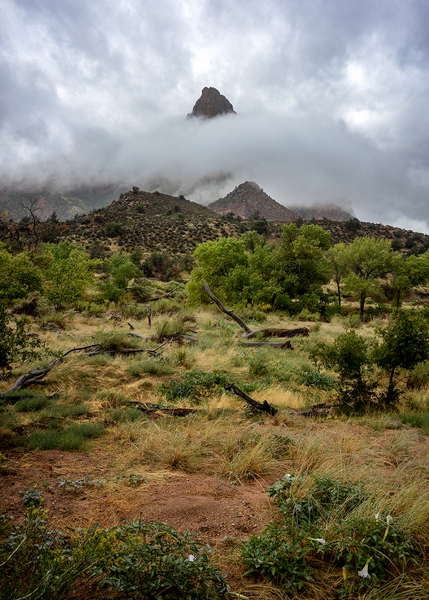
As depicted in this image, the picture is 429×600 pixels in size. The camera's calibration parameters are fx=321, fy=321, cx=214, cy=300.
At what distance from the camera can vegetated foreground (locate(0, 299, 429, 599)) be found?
207 cm

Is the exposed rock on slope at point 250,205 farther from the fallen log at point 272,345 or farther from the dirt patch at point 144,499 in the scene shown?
the dirt patch at point 144,499

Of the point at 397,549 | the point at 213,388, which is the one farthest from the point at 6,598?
the point at 213,388

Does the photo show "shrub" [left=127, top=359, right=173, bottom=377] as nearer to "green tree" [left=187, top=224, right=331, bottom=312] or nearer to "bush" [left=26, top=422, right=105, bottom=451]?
"bush" [left=26, top=422, right=105, bottom=451]

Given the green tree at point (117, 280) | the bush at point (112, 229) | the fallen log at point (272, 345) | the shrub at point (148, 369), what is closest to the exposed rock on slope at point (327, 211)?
the bush at point (112, 229)

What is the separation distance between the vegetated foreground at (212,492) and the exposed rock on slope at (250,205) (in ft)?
372

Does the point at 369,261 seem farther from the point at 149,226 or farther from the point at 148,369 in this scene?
the point at 149,226

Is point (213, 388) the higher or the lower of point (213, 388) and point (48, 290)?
the lower

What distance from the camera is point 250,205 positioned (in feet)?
393

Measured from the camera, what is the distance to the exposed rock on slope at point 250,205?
11719 cm

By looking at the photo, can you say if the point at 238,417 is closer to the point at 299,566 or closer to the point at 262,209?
the point at 299,566

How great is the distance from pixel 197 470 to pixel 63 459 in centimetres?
170

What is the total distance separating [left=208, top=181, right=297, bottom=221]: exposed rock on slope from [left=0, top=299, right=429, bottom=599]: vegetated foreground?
113 metres

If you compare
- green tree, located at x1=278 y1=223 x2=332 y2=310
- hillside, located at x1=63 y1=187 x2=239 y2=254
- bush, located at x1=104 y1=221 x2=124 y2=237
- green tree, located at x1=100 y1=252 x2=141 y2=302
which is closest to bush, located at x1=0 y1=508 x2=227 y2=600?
green tree, located at x1=100 y1=252 x2=141 y2=302

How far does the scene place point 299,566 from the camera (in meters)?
2.20
